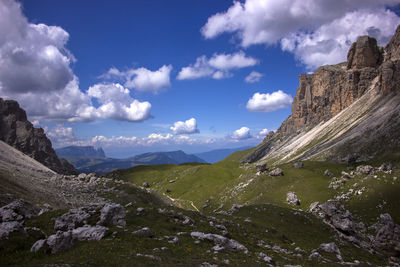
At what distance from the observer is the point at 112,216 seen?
26641 mm

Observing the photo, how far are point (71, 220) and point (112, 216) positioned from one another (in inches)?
163

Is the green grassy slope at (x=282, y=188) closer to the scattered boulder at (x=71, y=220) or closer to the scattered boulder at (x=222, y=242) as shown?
the scattered boulder at (x=222, y=242)

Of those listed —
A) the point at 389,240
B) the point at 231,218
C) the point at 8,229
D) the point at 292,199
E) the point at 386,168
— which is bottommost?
the point at 389,240

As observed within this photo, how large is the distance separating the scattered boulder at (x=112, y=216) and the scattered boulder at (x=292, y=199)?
54300 millimetres

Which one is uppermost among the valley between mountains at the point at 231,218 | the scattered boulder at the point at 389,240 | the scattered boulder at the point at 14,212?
the scattered boulder at the point at 14,212

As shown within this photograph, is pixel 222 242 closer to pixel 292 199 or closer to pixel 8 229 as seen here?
pixel 8 229

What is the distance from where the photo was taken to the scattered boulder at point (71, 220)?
23.5 m

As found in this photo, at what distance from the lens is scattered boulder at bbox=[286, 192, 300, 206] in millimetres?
66488

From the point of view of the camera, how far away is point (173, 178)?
468 feet

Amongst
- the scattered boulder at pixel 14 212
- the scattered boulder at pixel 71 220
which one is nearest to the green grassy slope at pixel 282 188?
the scattered boulder at pixel 71 220

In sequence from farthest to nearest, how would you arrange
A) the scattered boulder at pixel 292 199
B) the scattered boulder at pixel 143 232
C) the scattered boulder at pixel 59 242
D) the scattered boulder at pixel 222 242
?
the scattered boulder at pixel 292 199, the scattered boulder at pixel 222 242, the scattered boulder at pixel 143 232, the scattered boulder at pixel 59 242

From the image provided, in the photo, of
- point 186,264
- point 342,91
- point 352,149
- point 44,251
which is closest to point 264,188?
point 352,149

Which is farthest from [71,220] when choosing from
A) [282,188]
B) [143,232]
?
[282,188]

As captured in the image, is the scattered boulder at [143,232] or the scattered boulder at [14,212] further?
the scattered boulder at [14,212]
